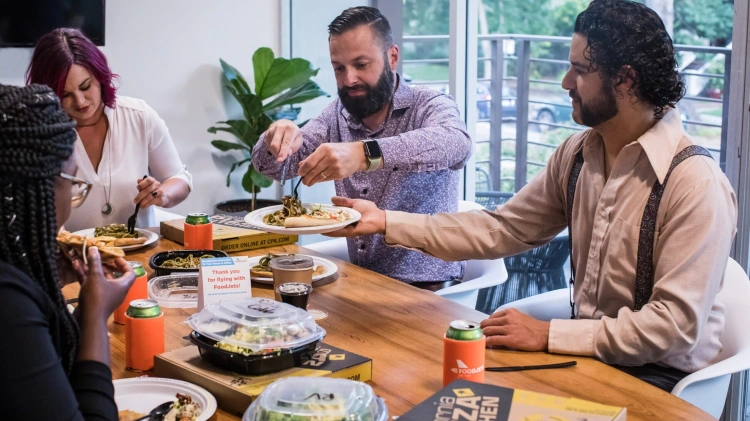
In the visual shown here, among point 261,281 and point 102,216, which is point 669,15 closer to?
point 261,281

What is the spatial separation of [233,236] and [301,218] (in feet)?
1.62

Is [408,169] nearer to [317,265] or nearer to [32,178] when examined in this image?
[317,265]

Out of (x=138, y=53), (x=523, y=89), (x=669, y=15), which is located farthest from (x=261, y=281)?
(x=138, y=53)

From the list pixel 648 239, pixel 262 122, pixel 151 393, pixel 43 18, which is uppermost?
pixel 43 18

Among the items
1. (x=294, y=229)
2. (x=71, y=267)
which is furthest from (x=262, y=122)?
(x=71, y=267)

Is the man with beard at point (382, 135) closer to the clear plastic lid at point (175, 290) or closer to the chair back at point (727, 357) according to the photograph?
the clear plastic lid at point (175, 290)

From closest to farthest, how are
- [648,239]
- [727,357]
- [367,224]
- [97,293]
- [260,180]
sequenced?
[97,293] < [648,239] < [727,357] < [367,224] < [260,180]

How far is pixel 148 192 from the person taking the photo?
2.98m

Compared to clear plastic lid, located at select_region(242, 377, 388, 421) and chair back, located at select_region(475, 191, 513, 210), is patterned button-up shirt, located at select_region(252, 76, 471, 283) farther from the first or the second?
clear plastic lid, located at select_region(242, 377, 388, 421)

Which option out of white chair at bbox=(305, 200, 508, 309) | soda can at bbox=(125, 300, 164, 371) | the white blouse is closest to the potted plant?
the white blouse

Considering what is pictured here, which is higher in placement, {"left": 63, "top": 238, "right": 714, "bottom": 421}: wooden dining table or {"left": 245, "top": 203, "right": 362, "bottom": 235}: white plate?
{"left": 245, "top": 203, "right": 362, "bottom": 235}: white plate

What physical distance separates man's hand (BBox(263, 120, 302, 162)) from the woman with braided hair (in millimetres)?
1368

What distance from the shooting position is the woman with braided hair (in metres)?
1.11

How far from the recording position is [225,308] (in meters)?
1.63
